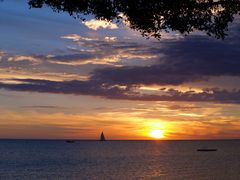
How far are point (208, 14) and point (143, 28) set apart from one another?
8.10ft

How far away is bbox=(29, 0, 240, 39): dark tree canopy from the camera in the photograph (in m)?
16.8

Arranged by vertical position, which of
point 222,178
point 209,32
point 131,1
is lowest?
point 222,178

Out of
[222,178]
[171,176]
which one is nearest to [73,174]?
[171,176]

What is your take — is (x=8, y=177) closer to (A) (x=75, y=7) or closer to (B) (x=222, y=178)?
(B) (x=222, y=178)

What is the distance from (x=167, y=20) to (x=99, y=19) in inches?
99.6

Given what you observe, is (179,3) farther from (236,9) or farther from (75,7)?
(75,7)

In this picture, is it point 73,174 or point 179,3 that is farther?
point 73,174

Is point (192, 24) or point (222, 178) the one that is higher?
point (192, 24)

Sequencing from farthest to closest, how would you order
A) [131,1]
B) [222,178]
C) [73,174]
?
1. [73,174]
2. [222,178]
3. [131,1]

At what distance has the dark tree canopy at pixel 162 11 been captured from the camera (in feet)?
55.2

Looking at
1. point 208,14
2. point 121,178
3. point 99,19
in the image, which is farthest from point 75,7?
point 121,178

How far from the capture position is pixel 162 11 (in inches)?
674

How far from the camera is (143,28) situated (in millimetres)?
17734

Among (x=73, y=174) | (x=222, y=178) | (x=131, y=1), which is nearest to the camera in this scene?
(x=131, y=1)
